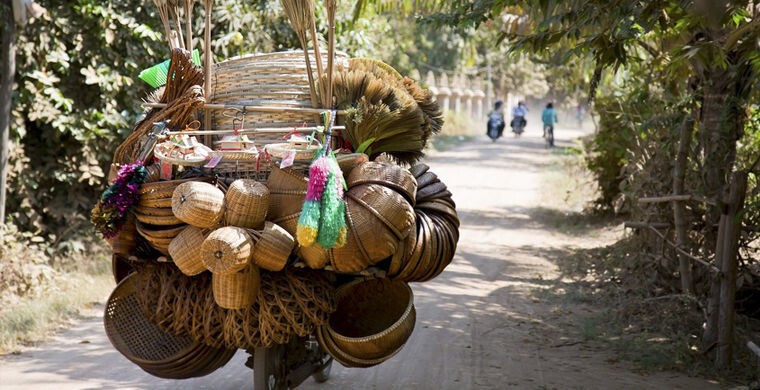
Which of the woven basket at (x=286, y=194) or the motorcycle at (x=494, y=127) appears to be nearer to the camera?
the woven basket at (x=286, y=194)

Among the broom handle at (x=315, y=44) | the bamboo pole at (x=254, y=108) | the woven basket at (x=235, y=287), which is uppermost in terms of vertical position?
the broom handle at (x=315, y=44)

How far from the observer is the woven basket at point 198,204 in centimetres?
376

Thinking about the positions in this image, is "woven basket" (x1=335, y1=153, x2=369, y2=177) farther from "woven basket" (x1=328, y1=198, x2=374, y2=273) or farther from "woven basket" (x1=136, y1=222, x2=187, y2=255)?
"woven basket" (x1=136, y1=222, x2=187, y2=255)

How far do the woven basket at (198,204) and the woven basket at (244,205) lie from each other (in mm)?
41

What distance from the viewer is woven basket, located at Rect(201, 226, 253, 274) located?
365cm

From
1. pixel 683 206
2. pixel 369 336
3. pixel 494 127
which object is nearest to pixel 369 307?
pixel 369 336

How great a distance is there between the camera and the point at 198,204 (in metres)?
3.75

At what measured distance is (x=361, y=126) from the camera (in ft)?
14.3

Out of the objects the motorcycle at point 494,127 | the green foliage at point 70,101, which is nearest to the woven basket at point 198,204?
the green foliage at point 70,101

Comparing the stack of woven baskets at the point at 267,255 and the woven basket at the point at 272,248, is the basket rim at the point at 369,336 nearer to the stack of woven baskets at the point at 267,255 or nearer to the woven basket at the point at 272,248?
the stack of woven baskets at the point at 267,255

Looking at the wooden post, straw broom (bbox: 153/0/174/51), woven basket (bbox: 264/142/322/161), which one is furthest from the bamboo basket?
the wooden post

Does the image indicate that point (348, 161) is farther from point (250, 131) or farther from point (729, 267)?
point (729, 267)

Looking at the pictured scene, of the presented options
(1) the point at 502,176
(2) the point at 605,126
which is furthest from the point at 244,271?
(1) the point at 502,176

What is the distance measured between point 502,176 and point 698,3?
1697 centimetres
